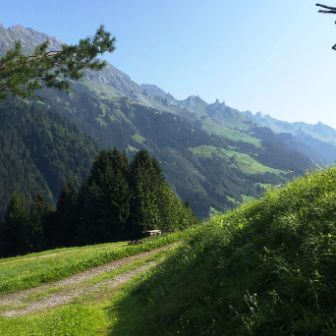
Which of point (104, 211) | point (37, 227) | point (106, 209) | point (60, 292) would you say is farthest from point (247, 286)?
point (37, 227)

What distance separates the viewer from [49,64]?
19.4 m

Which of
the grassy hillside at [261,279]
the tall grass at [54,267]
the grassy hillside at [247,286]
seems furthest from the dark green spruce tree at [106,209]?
the grassy hillside at [261,279]

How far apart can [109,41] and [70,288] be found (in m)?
A: 14.6

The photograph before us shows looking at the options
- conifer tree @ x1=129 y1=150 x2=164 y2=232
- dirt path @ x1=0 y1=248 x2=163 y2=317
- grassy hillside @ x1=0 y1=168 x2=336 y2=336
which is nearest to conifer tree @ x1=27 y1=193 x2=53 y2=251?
conifer tree @ x1=129 y1=150 x2=164 y2=232

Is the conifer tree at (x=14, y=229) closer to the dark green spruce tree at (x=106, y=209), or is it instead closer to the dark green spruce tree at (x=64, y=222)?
the dark green spruce tree at (x=64, y=222)

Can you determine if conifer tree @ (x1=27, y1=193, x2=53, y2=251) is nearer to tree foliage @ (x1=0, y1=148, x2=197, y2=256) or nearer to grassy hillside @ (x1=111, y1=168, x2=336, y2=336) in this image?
tree foliage @ (x1=0, y1=148, x2=197, y2=256)

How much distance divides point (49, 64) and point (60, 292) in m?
13.1

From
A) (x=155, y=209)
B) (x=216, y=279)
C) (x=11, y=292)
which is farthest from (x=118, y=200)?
(x=216, y=279)

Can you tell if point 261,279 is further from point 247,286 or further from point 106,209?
point 106,209

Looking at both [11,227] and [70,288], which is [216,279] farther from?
[11,227]

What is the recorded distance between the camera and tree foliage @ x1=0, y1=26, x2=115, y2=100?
18.4 meters

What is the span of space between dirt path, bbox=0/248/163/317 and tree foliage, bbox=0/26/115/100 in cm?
1053

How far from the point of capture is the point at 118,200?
259ft

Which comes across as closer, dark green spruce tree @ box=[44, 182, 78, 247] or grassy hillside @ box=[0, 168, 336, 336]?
grassy hillside @ box=[0, 168, 336, 336]
